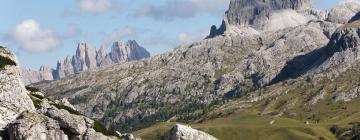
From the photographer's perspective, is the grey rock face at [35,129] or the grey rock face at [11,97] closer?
the grey rock face at [35,129]

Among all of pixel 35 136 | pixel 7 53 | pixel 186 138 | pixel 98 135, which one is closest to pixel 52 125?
pixel 35 136

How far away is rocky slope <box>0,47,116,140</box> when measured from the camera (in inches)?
2603

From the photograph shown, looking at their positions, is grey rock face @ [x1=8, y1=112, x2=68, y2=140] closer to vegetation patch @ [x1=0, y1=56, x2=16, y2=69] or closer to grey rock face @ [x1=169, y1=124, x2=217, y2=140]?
vegetation patch @ [x1=0, y1=56, x2=16, y2=69]

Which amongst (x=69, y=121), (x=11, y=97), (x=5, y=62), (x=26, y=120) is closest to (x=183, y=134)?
(x=69, y=121)

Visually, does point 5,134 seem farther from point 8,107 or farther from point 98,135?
point 98,135

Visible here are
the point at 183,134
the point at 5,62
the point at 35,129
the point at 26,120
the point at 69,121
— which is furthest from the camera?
the point at 5,62

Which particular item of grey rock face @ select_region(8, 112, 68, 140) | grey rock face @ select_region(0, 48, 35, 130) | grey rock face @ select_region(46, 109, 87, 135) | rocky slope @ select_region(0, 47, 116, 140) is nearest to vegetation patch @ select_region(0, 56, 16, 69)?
rocky slope @ select_region(0, 47, 116, 140)

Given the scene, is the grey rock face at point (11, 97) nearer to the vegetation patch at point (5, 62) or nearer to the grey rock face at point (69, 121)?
the vegetation patch at point (5, 62)

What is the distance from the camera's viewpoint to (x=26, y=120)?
66625mm

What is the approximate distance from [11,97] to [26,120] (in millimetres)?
6546

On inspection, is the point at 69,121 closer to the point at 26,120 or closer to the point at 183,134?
the point at 26,120

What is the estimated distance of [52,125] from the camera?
68.1 meters

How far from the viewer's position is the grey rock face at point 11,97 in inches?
2790

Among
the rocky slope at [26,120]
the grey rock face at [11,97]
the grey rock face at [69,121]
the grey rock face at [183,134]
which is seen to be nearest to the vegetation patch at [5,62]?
the rocky slope at [26,120]
